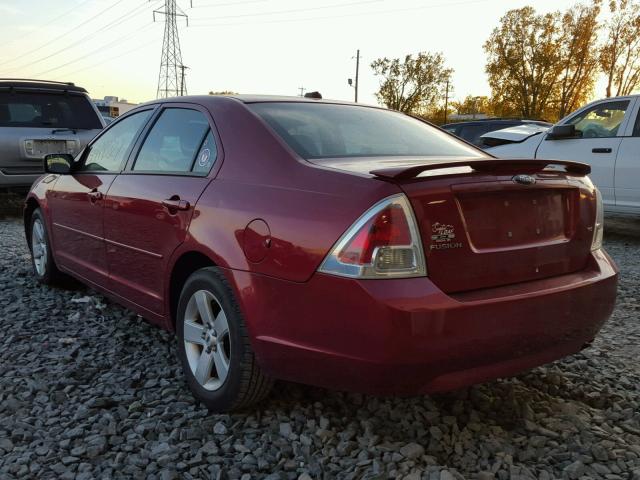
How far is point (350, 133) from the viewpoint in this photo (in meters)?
3.09

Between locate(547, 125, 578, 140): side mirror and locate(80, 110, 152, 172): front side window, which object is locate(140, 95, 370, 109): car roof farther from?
locate(547, 125, 578, 140): side mirror

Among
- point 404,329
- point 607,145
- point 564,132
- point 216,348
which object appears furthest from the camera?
point 564,132

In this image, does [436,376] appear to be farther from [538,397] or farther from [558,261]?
[538,397]

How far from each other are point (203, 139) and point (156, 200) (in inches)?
15.9

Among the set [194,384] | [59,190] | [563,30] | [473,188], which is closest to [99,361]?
[194,384]

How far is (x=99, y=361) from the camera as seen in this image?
3.40 meters

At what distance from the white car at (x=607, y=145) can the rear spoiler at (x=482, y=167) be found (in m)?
4.72

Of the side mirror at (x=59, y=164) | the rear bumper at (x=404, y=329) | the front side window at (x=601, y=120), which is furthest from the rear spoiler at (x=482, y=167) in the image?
the front side window at (x=601, y=120)

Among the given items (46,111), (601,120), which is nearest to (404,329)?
(601,120)

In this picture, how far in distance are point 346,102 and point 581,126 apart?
212 inches

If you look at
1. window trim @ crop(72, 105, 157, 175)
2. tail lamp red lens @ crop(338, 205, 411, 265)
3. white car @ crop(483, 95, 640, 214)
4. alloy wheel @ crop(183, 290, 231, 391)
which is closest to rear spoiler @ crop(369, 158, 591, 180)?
tail lamp red lens @ crop(338, 205, 411, 265)

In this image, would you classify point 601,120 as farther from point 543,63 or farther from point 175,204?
point 543,63

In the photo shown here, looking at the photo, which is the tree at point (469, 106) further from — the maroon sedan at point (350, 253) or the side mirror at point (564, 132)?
the maroon sedan at point (350, 253)

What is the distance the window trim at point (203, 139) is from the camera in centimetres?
286
